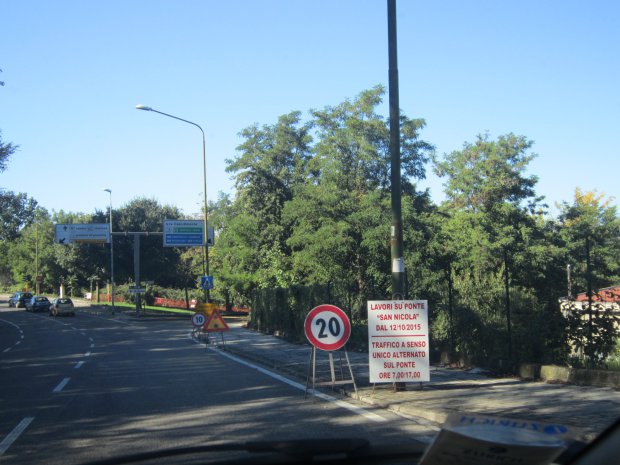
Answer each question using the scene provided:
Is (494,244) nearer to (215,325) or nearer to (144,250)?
(215,325)

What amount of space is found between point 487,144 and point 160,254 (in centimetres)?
3488

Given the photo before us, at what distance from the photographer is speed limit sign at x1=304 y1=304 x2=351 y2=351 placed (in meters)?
Answer: 10.3

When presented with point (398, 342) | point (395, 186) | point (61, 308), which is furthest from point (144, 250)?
point (398, 342)

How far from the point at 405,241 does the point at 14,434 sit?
26.1m

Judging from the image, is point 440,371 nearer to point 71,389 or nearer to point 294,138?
point 71,389

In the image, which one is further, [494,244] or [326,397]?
[494,244]

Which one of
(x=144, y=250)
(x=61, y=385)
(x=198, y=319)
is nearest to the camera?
(x=61, y=385)

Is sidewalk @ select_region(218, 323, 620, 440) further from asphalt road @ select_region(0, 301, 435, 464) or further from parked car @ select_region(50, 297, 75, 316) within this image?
parked car @ select_region(50, 297, 75, 316)

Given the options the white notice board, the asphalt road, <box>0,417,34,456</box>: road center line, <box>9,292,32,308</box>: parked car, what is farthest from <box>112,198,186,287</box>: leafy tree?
<box>0,417,34,456</box>: road center line

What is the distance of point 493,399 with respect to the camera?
358 inches

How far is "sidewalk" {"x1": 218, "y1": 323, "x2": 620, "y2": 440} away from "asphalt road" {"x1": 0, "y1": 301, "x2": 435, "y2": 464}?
1.72ft

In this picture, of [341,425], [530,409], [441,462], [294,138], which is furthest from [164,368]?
[294,138]

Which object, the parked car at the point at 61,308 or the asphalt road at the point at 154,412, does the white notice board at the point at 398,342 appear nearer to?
the asphalt road at the point at 154,412

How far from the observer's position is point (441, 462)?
8.57ft
